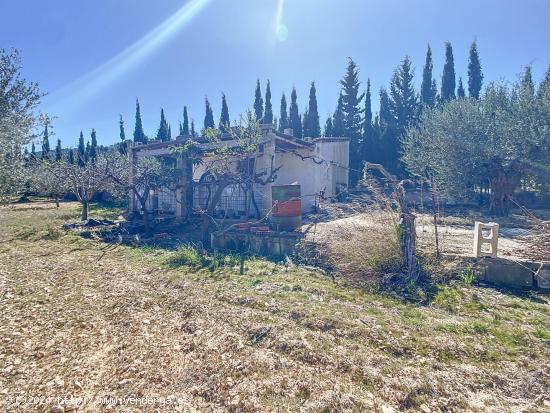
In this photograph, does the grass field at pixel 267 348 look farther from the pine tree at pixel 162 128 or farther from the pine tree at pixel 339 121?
the pine tree at pixel 162 128

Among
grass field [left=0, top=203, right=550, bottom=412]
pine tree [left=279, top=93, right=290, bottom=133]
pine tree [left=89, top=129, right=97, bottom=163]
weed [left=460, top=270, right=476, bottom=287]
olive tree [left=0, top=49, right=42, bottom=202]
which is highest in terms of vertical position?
pine tree [left=279, top=93, right=290, bottom=133]

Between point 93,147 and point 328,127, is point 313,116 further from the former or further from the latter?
point 93,147

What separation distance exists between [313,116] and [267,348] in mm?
32634

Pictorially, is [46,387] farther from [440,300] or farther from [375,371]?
[440,300]

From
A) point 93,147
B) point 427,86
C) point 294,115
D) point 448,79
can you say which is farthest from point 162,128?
point 448,79

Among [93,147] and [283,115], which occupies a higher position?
[283,115]

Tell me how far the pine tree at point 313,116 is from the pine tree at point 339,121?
4.22 m

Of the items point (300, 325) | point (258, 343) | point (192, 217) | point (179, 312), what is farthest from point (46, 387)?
point (192, 217)

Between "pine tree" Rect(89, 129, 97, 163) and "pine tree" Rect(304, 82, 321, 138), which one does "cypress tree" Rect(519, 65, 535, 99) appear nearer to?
"pine tree" Rect(304, 82, 321, 138)

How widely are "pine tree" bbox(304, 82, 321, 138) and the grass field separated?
2977cm

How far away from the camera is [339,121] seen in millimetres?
28438

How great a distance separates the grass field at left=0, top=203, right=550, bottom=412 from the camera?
255cm

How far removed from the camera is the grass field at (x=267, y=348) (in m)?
2.55

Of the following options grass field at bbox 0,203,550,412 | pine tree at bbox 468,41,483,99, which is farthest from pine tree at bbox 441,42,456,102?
grass field at bbox 0,203,550,412
